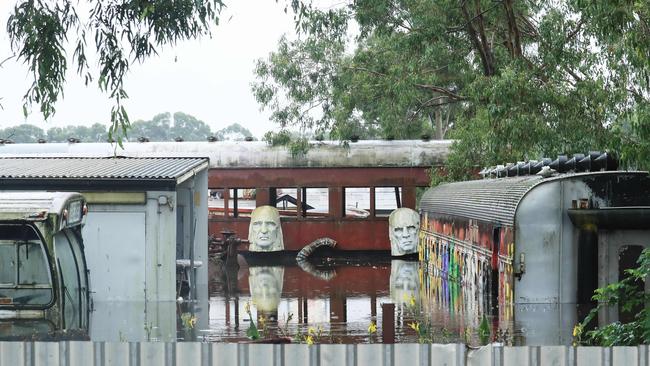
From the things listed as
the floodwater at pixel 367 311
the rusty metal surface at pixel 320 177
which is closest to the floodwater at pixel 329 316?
the floodwater at pixel 367 311

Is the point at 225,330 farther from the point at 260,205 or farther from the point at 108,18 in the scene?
the point at 260,205

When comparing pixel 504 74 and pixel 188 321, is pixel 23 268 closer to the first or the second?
pixel 188 321

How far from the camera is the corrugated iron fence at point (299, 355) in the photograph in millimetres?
6836

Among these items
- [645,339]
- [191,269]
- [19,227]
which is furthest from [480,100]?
[645,339]

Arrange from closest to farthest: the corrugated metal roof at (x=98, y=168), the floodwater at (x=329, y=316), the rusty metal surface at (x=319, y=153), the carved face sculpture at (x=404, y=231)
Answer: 1. the floodwater at (x=329, y=316)
2. the corrugated metal roof at (x=98, y=168)
3. the carved face sculpture at (x=404, y=231)
4. the rusty metal surface at (x=319, y=153)

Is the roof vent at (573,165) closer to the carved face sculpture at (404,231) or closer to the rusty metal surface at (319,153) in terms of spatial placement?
the carved face sculpture at (404,231)

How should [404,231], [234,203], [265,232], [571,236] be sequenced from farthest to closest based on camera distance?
[234,203] → [265,232] → [404,231] → [571,236]

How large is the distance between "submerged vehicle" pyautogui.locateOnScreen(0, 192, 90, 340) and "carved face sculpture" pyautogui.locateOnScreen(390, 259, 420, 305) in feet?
27.8

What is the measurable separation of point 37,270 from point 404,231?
23327 millimetres

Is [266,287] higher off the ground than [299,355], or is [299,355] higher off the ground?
[299,355]

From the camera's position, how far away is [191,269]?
22.7 metres

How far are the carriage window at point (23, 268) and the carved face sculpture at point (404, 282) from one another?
893 centimetres

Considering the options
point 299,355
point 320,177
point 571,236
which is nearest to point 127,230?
point 571,236

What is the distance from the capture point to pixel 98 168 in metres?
22.3
